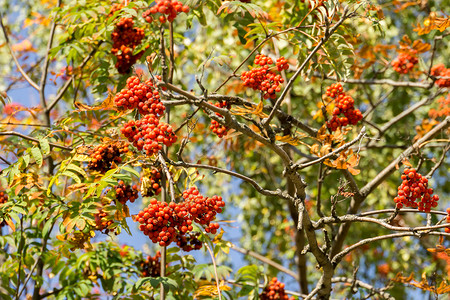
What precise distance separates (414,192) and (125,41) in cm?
221

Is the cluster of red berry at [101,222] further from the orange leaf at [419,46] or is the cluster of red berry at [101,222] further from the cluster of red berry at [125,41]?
the orange leaf at [419,46]

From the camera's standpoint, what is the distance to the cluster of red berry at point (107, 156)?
9.82 ft

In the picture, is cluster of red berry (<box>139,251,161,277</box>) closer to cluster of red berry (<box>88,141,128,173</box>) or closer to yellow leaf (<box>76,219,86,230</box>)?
cluster of red berry (<box>88,141,128,173</box>)

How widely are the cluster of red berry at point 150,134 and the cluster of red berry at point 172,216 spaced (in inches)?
10.5

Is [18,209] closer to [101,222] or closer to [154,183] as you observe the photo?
[101,222]

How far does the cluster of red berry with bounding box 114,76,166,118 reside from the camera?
243 centimetres

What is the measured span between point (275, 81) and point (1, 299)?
2126 millimetres

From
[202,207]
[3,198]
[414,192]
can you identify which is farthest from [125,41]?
[414,192]

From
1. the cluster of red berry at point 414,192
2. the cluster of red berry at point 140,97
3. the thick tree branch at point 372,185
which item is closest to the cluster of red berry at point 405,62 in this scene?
the thick tree branch at point 372,185

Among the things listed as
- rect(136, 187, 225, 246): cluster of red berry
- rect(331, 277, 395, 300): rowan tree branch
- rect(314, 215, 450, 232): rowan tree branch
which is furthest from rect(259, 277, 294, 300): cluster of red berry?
rect(136, 187, 225, 246): cluster of red berry

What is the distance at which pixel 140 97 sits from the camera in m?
2.46

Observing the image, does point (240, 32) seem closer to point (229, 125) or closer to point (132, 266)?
point (229, 125)

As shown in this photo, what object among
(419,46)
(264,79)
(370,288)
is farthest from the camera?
(419,46)

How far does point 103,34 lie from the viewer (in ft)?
12.4
